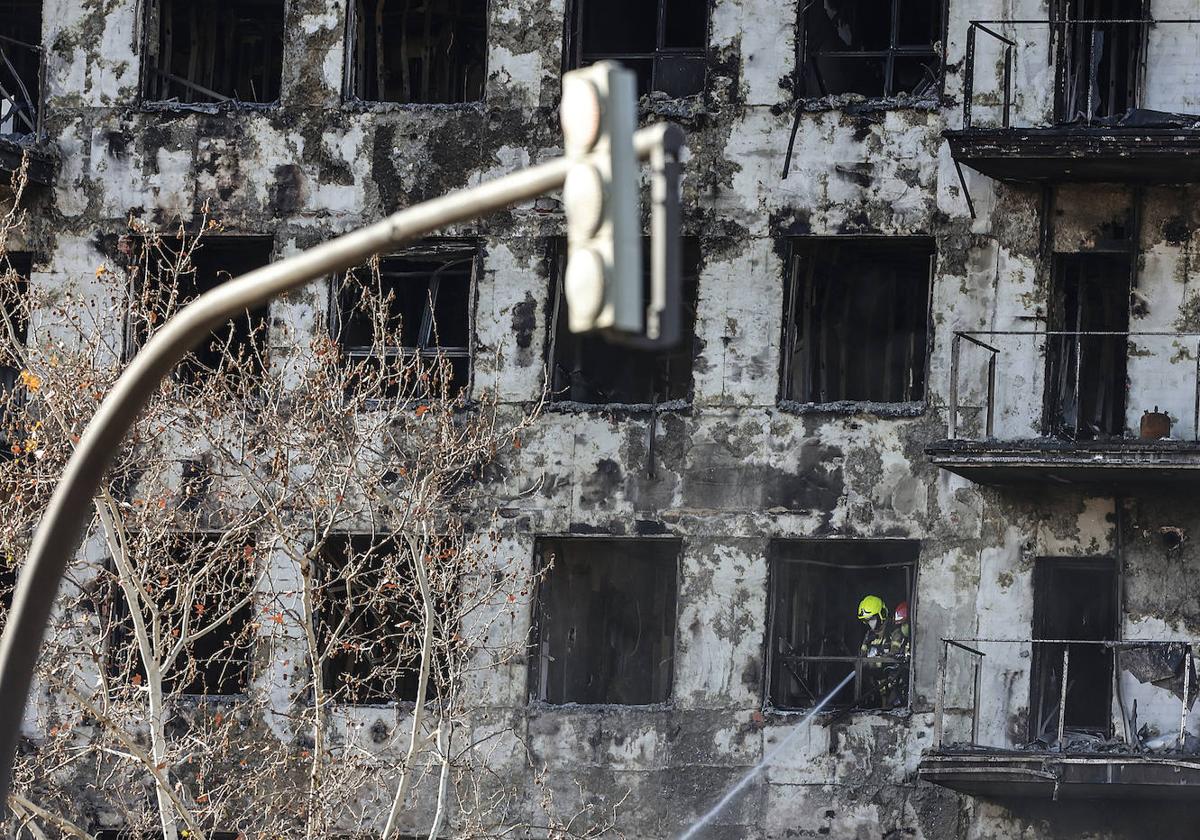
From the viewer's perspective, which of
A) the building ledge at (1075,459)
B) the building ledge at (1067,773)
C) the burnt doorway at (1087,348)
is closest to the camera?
the building ledge at (1067,773)

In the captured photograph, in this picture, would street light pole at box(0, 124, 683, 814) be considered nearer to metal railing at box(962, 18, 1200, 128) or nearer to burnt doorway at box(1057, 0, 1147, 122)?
metal railing at box(962, 18, 1200, 128)

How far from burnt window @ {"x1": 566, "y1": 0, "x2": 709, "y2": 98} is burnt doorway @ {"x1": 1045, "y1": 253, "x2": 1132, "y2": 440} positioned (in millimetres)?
4231

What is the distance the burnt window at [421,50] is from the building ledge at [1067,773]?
8513 mm

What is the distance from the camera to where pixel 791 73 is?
2117 centimetres

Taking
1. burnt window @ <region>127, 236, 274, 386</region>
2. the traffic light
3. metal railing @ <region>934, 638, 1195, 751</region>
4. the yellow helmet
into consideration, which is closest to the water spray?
the yellow helmet

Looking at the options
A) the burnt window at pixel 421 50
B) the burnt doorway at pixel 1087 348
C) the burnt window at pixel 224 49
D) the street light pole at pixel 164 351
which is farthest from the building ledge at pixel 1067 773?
the street light pole at pixel 164 351

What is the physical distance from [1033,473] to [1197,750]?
2.82 m

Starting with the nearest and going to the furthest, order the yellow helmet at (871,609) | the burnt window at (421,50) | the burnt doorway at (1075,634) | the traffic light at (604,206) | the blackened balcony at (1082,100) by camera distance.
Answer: the traffic light at (604,206) < the blackened balcony at (1082,100) < the burnt doorway at (1075,634) < the yellow helmet at (871,609) < the burnt window at (421,50)

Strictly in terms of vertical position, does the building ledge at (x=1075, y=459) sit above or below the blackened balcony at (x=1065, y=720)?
above

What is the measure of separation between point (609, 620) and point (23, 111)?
333 inches

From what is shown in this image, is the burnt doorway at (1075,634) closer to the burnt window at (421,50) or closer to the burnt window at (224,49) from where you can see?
the burnt window at (421,50)

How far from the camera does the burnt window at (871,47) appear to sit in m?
21.3

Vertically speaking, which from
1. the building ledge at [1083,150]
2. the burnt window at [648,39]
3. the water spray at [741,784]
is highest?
the burnt window at [648,39]

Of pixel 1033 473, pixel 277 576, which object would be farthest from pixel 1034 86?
pixel 277 576
